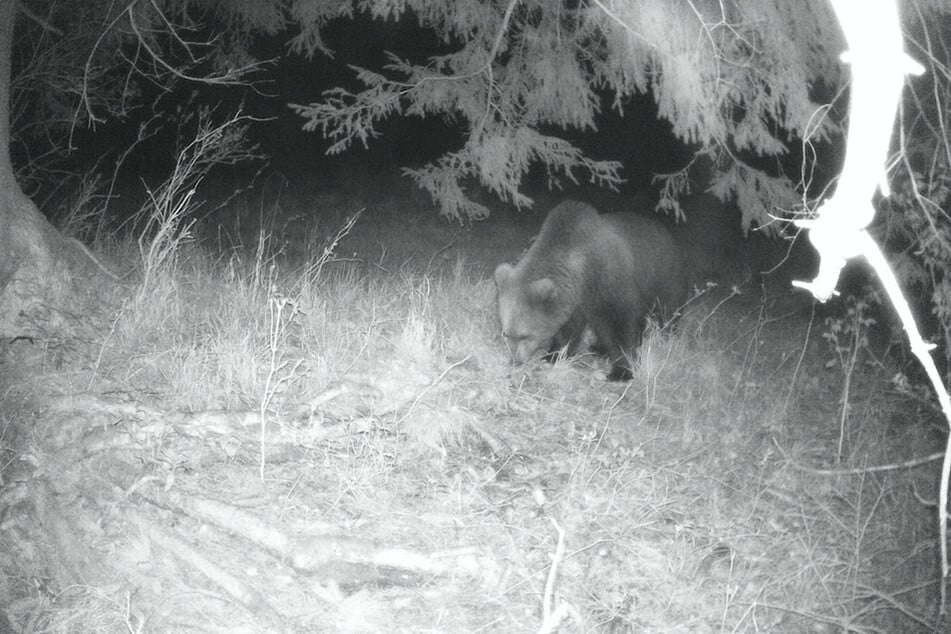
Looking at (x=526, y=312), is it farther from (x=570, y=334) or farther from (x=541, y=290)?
(x=570, y=334)

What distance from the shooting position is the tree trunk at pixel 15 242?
4805 millimetres

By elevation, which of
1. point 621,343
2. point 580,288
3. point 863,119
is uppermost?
point 863,119

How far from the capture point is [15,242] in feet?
16.4

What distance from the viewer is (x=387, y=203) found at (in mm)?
14258

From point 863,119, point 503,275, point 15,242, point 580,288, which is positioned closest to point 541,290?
point 503,275

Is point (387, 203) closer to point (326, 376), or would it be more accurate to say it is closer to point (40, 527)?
point (326, 376)

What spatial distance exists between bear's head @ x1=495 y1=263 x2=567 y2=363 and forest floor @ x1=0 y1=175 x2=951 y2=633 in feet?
0.75

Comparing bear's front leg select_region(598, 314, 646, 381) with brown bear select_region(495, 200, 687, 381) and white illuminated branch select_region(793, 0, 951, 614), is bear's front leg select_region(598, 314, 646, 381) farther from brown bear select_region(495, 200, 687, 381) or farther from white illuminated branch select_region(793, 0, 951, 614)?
white illuminated branch select_region(793, 0, 951, 614)

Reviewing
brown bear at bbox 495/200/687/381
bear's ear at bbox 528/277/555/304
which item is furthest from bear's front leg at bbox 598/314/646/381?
bear's ear at bbox 528/277/555/304

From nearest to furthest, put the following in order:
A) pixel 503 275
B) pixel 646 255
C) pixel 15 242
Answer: pixel 15 242
pixel 503 275
pixel 646 255

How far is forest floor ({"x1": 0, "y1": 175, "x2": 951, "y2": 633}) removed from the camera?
3.47 metres

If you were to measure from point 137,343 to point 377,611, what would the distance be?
2.61 m

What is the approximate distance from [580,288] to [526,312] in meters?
0.80

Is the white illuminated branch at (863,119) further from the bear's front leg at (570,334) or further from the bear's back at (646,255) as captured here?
the bear's back at (646,255)
